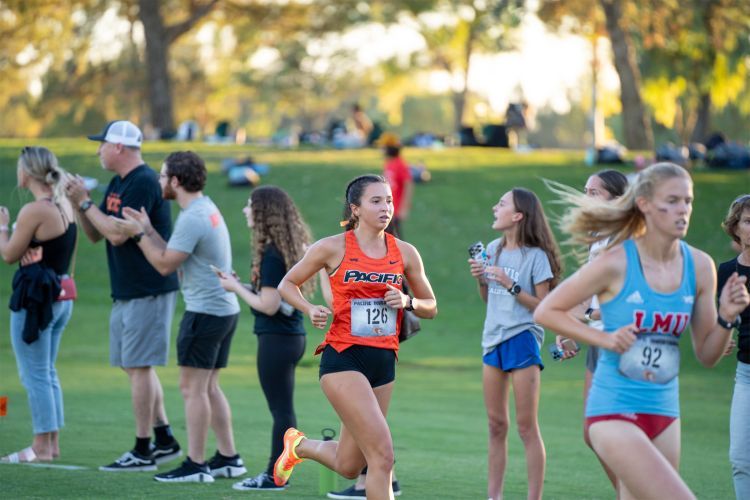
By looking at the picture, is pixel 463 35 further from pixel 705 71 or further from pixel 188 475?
pixel 188 475

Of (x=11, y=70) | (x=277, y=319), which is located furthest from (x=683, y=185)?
(x=11, y=70)

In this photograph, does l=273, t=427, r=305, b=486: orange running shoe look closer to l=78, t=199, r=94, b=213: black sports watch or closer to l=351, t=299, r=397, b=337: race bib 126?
l=351, t=299, r=397, b=337: race bib 126

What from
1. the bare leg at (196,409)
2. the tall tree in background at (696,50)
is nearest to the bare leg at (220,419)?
the bare leg at (196,409)

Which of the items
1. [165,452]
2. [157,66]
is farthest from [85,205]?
[157,66]

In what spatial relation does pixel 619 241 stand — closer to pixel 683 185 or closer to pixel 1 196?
pixel 683 185

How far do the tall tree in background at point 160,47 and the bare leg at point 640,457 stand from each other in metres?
34.1

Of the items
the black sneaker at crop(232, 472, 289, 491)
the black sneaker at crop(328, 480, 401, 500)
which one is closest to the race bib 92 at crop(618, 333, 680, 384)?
the black sneaker at crop(328, 480, 401, 500)

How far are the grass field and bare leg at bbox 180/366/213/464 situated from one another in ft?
1.07

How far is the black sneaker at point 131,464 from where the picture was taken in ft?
29.9

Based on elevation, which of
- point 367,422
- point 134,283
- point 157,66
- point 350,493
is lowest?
point 350,493

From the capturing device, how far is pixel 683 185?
213 inches

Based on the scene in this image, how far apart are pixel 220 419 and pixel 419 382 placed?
23.6 ft

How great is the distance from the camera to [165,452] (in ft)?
31.6

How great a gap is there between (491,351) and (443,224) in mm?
19372
